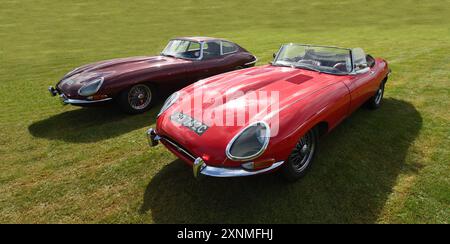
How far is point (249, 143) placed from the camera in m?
3.00

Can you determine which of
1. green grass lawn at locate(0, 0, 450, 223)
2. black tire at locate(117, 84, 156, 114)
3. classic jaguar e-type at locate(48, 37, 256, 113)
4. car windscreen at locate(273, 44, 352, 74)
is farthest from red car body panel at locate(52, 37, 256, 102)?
car windscreen at locate(273, 44, 352, 74)

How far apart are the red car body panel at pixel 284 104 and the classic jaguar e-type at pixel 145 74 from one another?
2.01 metres

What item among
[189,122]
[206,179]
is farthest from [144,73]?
[206,179]

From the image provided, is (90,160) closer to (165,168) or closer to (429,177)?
(165,168)

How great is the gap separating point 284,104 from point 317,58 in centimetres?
199

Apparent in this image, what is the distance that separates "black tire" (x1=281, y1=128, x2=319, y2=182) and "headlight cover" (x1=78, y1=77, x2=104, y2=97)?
3821 millimetres

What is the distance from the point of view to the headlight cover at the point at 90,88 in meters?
5.33

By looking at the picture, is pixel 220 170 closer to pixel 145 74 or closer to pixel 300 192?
pixel 300 192

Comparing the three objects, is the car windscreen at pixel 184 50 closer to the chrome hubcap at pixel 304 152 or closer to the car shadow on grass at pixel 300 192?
the car shadow on grass at pixel 300 192

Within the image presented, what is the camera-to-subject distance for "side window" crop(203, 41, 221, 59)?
7125 millimetres

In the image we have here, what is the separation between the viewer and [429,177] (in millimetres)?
3742

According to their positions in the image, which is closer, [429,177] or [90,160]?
[429,177]

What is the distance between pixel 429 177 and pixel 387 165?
1.60 feet
